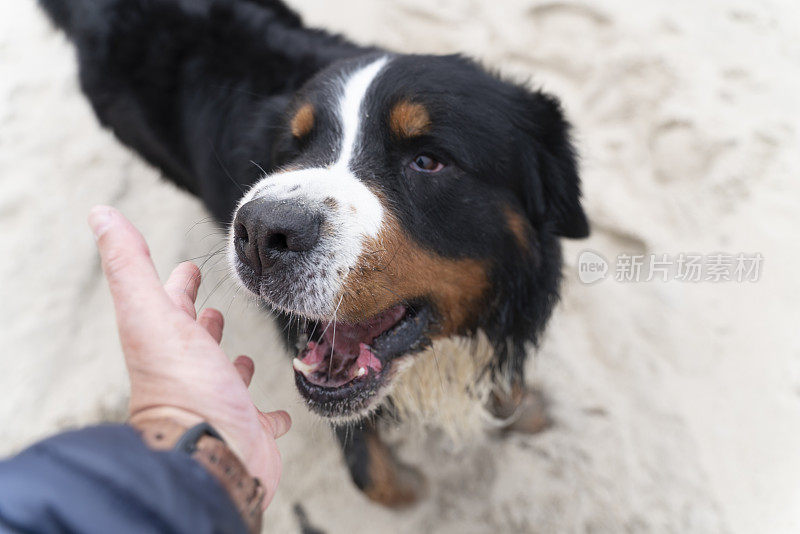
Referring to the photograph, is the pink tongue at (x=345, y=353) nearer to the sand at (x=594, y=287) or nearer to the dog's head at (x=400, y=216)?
the dog's head at (x=400, y=216)

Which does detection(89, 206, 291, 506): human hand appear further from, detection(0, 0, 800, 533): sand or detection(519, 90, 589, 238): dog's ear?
detection(519, 90, 589, 238): dog's ear

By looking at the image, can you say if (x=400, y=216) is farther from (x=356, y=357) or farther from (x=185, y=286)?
(x=185, y=286)

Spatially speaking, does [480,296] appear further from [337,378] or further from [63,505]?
[63,505]

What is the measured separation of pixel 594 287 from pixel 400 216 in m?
1.64

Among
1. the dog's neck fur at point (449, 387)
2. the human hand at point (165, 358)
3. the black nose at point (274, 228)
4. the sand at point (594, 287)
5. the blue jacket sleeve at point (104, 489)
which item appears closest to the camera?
the blue jacket sleeve at point (104, 489)

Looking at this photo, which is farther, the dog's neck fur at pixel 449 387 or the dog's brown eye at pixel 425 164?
the dog's neck fur at pixel 449 387

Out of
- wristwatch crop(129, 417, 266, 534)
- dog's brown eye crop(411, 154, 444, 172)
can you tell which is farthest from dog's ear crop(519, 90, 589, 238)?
wristwatch crop(129, 417, 266, 534)

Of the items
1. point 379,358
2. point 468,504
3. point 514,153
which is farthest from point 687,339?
point 379,358

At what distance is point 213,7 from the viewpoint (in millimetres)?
2523

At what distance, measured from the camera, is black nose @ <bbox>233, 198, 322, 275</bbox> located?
1.37 metres

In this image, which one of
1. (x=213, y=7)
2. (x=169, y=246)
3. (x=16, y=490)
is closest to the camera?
(x=16, y=490)

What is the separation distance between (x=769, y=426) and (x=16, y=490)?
2.73m

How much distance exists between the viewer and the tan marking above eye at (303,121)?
70.1 inches

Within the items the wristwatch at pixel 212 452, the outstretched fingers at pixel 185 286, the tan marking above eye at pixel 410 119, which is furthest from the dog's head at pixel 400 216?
the wristwatch at pixel 212 452
